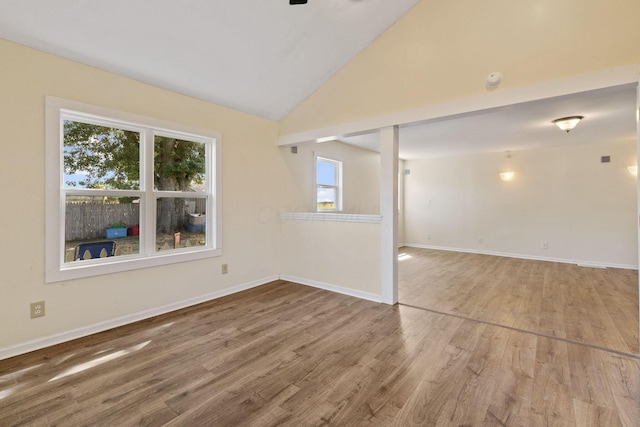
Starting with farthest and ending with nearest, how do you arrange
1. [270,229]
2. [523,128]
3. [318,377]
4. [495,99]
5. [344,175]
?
[344,175] → [523,128] → [270,229] → [495,99] → [318,377]

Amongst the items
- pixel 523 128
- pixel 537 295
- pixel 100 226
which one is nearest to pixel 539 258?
pixel 537 295

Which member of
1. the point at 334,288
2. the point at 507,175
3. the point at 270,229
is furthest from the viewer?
the point at 507,175

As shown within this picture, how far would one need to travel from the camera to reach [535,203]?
6117 mm

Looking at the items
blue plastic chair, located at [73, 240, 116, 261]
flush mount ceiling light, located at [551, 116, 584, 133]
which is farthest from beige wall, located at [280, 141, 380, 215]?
flush mount ceiling light, located at [551, 116, 584, 133]

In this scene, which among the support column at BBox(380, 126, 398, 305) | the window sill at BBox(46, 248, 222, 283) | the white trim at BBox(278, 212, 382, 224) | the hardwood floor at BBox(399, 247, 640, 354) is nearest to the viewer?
the window sill at BBox(46, 248, 222, 283)

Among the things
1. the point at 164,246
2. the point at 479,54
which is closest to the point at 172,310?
the point at 164,246

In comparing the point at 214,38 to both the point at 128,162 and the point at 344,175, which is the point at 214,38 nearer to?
the point at 128,162

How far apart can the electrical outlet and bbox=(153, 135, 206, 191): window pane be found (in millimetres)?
1403

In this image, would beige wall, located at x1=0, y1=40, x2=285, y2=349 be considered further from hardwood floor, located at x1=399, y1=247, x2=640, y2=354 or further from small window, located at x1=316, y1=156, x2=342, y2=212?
hardwood floor, located at x1=399, y1=247, x2=640, y2=354

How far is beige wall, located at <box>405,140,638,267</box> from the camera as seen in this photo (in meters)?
5.36

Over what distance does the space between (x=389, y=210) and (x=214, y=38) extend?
2.54 meters

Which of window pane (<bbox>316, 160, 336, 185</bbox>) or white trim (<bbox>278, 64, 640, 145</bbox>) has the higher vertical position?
white trim (<bbox>278, 64, 640, 145</bbox>)

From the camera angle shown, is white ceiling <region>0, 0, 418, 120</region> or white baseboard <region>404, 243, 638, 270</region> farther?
white baseboard <region>404, 243, 638, 270</region>

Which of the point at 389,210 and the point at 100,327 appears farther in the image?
the point at 389,210
